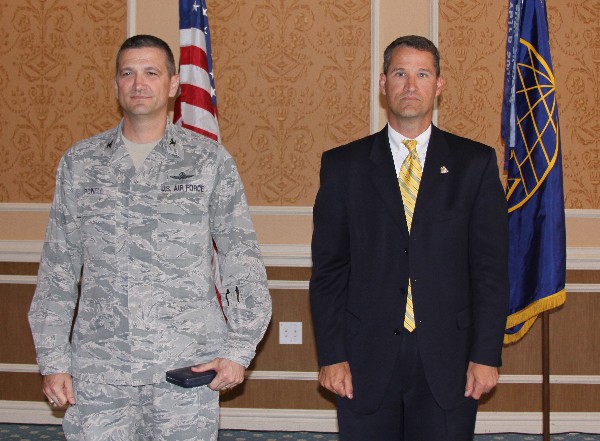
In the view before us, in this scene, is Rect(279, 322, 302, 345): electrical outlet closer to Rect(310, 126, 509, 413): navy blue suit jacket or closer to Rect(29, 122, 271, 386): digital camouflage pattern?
Rect(310, 126, 509, 413): navy blue suit jacket

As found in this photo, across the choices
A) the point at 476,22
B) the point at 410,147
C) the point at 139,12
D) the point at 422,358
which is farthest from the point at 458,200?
the point at 139,12

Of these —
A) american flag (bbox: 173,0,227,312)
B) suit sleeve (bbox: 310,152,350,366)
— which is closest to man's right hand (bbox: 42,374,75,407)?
suit sleeve (bbox: 310,152,350,366)

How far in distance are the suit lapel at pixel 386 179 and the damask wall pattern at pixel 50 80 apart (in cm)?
226

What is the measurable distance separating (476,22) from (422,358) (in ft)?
8.03

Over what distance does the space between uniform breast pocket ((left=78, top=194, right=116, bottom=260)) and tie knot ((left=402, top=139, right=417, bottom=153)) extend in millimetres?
875

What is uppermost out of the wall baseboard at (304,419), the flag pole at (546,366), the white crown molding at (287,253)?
the white crown molding at (287,253)

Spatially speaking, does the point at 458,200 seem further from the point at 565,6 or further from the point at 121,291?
the point at 565,6

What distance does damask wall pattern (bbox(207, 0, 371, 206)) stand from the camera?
416cm

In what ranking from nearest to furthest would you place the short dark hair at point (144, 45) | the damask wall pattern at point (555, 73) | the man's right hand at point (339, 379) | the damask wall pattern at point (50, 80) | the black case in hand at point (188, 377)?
the black case in hand at point (188, 377) < the short dark hair at point (144, 45) < the man's right hand at point (339, 379) < the damask wall pattern at point (555, 73) < the damask wall pattern at point (50, 80)

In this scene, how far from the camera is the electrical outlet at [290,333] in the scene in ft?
13.7

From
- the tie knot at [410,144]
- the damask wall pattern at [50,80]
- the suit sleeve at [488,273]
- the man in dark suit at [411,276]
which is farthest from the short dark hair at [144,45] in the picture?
the damask wall pattern at [50,80]

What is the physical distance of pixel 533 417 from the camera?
4121 millimetres

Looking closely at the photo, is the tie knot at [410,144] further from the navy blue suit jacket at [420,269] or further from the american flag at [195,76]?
the american flag at [195,76]

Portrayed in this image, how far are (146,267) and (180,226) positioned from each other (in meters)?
0.14
